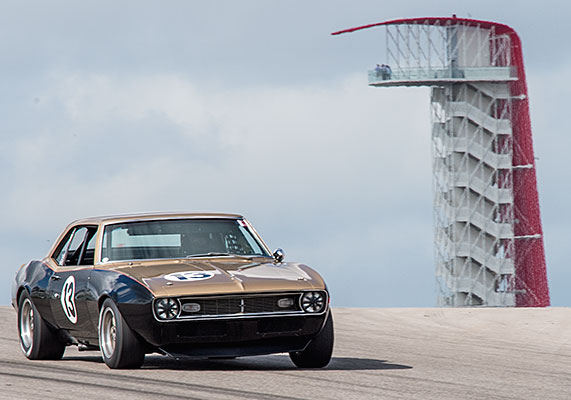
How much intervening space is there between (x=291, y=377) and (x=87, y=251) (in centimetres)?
295

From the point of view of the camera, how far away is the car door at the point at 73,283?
1131cm

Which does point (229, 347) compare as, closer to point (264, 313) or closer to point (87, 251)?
point (264, 313)

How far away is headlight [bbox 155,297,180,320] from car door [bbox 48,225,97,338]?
1.16 metres

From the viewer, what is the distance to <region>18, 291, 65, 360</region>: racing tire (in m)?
12.1

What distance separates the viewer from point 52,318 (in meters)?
12.0

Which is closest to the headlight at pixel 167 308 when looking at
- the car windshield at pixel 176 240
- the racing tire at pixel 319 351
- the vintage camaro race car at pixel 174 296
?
the vintage camaro race car at pixel 174 296

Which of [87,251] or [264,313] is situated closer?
[264,313]

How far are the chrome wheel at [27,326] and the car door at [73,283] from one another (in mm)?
550

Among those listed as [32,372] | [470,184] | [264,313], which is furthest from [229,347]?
[470,184]

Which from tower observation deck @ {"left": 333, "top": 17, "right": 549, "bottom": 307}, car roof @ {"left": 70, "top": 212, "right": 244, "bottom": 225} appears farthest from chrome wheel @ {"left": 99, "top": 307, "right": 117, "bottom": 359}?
tower observation deck @ {"left": 333, "top": 17, "right": 549, "bottom": 307}

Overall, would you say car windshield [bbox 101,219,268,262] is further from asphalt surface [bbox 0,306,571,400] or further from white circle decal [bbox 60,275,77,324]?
asphalt surface [bbox 0,306,571,400]

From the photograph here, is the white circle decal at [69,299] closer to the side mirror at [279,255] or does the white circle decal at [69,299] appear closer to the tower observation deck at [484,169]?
the side mirror at [279,255]

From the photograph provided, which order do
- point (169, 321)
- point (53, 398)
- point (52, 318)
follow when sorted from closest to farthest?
point (53, 398) < point (169, 321) < point (52, 318)

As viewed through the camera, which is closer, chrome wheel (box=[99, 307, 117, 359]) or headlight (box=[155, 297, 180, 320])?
headlight (box=[155, 297, 180, 320])
